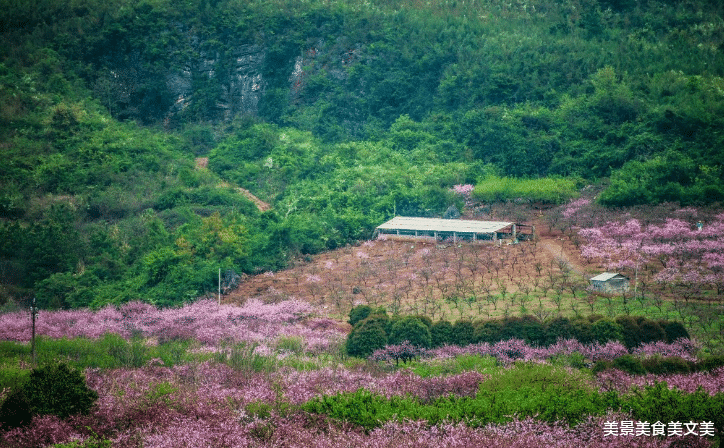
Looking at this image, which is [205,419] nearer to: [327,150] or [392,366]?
[392,366]

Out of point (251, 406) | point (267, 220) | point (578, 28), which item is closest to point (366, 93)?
point (578, 28)

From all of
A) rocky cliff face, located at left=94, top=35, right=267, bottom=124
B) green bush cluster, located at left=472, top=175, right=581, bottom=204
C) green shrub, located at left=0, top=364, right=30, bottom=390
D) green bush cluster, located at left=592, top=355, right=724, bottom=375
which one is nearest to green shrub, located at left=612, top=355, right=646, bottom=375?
green bush cluster, located at left=592, top=355, right=724, bottom=375

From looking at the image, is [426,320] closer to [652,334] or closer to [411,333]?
[411,333]

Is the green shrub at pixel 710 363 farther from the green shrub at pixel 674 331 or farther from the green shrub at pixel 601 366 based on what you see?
the green shrub at pixel 674 331

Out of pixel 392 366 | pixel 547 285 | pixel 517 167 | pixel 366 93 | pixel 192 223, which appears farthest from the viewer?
pixel 366 93

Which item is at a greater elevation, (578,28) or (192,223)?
(578,28)

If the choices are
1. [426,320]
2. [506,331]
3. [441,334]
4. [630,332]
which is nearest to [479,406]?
[506,331]

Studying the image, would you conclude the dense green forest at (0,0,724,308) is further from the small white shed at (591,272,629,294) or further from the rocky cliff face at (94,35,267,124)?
the small white shed at (591,272,629,294)

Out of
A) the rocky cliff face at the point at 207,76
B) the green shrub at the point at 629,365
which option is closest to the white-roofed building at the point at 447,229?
the green shrub at the point at 629,365
